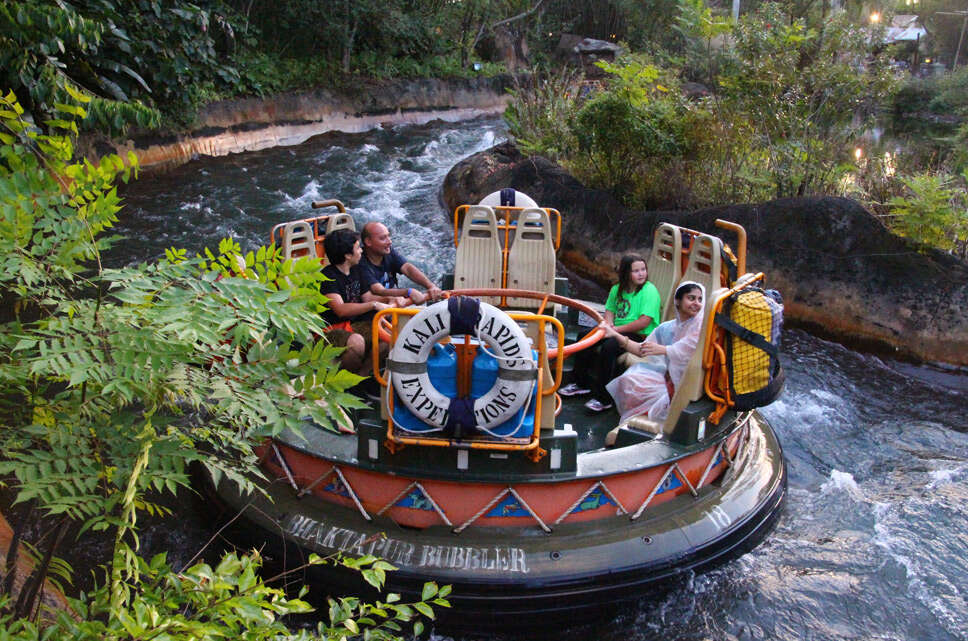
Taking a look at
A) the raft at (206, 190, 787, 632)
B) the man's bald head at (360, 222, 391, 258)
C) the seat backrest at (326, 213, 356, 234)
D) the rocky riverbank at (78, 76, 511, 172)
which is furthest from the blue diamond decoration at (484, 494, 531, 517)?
the rocky riverbank at (78, 76, 511, 172)

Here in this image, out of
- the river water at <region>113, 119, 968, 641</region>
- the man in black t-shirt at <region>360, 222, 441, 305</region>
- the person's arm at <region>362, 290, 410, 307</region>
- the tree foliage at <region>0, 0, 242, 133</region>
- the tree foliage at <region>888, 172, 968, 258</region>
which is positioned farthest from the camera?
the tree foliage at <region>0, 0, 242, 133</region>

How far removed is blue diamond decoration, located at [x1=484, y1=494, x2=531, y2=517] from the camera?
14.5ft

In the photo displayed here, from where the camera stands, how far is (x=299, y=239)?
6250 mm

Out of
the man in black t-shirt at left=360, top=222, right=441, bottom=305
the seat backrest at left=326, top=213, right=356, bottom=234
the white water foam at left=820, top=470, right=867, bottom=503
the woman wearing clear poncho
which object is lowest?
the white water foam at left=820, top=470, right=867, bottom=503

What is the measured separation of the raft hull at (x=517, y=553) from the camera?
4254mm

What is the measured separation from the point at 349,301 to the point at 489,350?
1.82m

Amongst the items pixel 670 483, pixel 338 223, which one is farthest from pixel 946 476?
pixel 338 223

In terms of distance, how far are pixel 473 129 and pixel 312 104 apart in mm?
5234

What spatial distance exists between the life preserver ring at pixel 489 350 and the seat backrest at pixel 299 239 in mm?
2256

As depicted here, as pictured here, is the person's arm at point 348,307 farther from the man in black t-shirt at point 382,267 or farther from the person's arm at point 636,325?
the person's arm at point 636,325

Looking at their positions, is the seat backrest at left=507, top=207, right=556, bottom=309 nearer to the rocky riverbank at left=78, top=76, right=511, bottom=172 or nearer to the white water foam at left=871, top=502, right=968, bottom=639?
the white water foam at left=871, top=502, right=968, bottom=639

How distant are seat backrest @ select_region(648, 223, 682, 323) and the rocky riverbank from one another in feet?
29.9

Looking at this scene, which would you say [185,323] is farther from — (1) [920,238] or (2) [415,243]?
(2) [415,243]

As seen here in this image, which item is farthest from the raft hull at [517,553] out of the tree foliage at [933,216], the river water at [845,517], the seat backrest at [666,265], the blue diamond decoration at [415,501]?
the tree foliage at [933,216]
